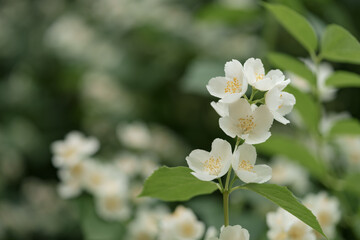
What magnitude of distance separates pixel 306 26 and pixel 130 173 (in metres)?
0.60

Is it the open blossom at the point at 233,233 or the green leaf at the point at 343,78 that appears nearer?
the open blossom at the point at 233,233

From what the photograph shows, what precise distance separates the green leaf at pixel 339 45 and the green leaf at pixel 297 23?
0.02 metres

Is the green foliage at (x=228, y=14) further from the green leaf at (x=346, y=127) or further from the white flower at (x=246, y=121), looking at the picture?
the white flower at (x=246, y=121)

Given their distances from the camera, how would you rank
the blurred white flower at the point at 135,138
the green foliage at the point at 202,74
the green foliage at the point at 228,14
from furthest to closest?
the green foliage at the point at 228,14
the blurred white flower at the point at 135,138
the green foliage at the point at 202,74

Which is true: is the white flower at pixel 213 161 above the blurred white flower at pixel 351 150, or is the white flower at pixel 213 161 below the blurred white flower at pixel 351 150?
above

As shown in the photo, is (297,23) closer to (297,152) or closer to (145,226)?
(297,152)

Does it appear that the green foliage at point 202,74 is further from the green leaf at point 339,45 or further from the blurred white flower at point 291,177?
the green leaf at point 339,45

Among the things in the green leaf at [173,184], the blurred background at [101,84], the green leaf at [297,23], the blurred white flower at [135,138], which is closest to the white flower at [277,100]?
the green leaf at [173,184]

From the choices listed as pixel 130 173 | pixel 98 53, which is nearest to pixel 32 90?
pixel 98 53

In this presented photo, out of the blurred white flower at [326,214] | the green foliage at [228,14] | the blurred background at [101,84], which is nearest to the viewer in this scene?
the blurred white flower at [326,214]

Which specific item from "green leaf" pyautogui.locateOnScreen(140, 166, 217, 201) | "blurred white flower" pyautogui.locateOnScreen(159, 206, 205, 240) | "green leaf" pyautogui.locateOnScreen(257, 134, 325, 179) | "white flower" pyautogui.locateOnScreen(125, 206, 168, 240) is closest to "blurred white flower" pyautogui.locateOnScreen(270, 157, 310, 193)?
"green leaf" pyautogui.locateOnScreen(257, 134, 325, 179)

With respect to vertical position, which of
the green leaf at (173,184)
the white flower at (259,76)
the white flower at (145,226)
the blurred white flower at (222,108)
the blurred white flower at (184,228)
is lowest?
the white flower at (145,226)

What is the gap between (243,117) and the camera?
1.67 feet

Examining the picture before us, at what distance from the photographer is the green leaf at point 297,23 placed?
2.40 ft
